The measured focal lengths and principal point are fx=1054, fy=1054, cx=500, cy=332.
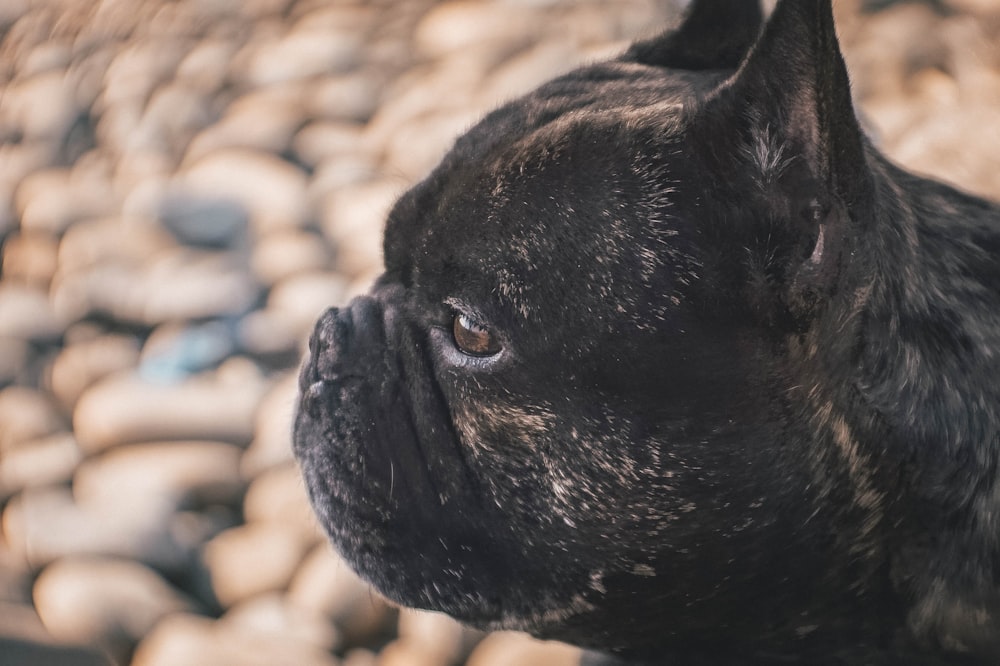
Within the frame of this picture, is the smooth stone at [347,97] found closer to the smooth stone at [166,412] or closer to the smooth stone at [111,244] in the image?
the smooth stone at [111,244]

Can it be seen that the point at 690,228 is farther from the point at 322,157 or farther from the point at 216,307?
the point at 322,157

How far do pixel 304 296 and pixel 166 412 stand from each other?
38cm

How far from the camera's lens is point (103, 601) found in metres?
1.72

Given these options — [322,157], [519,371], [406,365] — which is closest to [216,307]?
[322,157]

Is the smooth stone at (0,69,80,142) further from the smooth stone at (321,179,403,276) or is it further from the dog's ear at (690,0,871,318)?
the dog's ear at (690,0,871,318)

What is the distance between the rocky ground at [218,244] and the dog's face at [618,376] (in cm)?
40

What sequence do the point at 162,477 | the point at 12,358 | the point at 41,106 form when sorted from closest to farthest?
the point at 162,477, the point at 12,358, the point at 41,106

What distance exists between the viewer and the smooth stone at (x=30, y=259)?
7.72ft

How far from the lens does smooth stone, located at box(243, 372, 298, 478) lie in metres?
1.96

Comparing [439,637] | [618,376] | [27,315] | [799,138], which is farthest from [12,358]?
[799,138]

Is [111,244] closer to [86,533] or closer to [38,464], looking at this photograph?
[38,464]

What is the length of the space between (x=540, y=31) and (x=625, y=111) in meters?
1.46

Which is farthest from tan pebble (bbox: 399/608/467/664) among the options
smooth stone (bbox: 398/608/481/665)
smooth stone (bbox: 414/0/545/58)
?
smooth stone (bbox: 414/0/545/58)

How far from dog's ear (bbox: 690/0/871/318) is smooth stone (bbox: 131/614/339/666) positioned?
1.02m
